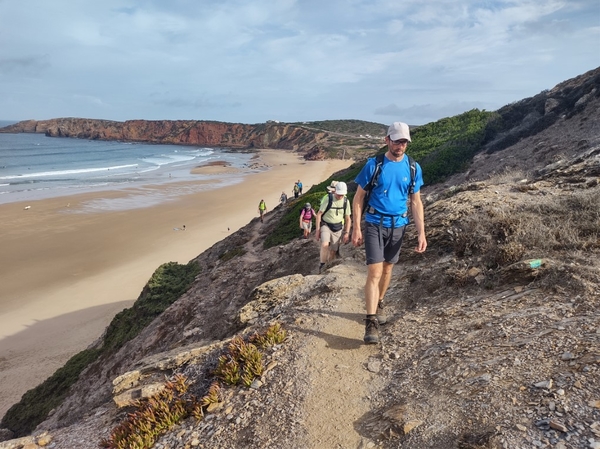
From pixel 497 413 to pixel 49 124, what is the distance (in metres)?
186

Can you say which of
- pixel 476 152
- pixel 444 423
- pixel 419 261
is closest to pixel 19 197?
pixel 476 152

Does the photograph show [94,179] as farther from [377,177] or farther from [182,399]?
[377,177]

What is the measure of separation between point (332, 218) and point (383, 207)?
3.40 metres

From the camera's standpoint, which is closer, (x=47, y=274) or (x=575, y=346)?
(x=575, y=346)

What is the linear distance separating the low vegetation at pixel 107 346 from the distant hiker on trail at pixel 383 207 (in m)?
9.01

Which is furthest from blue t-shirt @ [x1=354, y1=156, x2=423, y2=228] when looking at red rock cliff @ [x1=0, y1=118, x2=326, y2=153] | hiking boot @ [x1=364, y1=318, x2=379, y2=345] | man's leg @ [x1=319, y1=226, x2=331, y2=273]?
red rock cliff @ [x1=0, y1=118, x2=326, y2=153]

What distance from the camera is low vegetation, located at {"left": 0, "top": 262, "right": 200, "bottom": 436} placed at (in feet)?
32.4

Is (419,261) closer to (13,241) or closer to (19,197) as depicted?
(13,241)

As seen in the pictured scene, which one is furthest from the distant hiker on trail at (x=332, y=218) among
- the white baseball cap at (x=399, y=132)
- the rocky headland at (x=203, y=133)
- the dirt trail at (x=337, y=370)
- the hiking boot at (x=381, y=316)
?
the rocky headland at (x=203, y=133)

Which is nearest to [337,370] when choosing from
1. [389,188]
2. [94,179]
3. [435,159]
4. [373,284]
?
[373,284]

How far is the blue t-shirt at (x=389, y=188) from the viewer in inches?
182

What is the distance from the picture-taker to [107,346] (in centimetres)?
1197

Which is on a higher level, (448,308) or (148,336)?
(448,308)

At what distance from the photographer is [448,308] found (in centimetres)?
526
